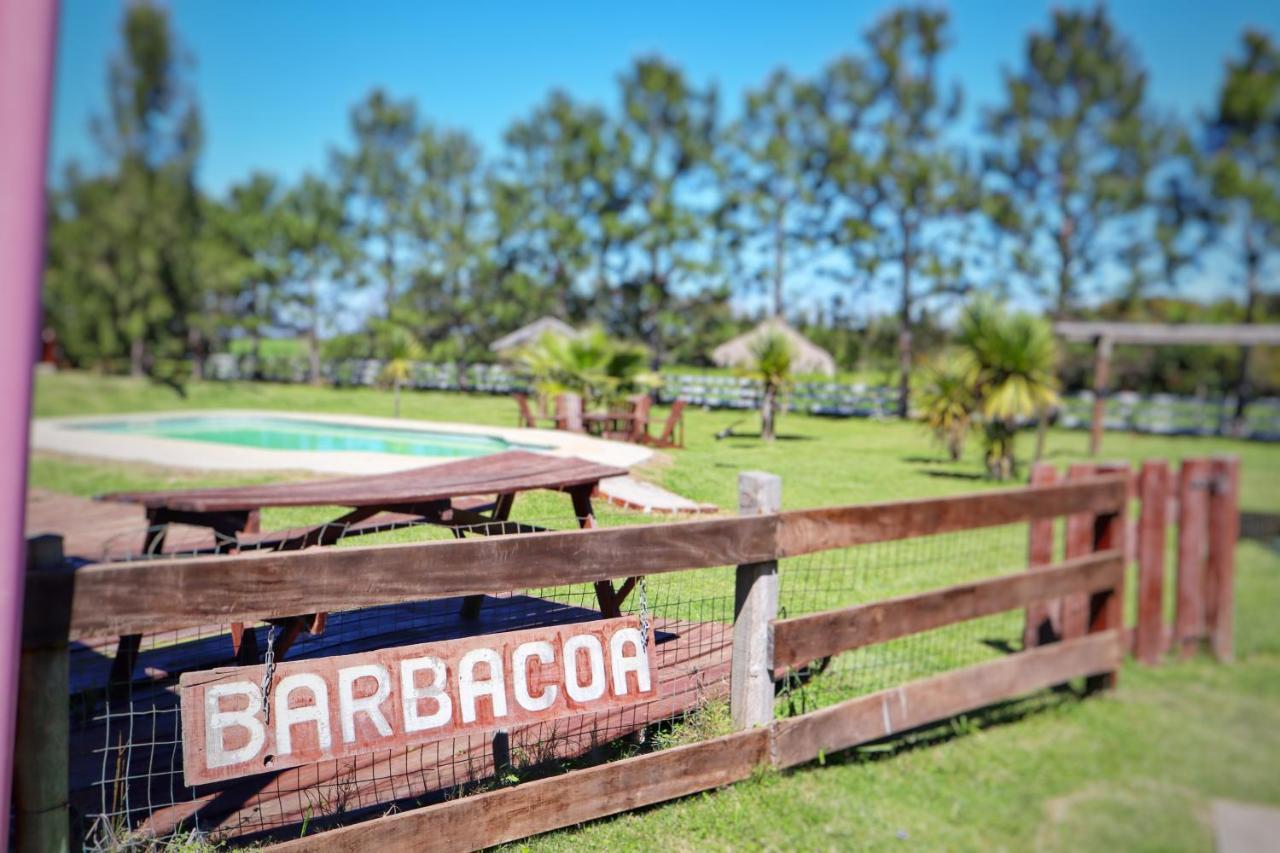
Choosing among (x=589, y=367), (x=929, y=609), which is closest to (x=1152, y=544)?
(x=929, y=609)

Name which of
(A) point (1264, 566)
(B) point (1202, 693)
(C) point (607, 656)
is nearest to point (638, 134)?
(C) point (607, 656)

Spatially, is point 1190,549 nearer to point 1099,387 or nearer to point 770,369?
point 1099,387

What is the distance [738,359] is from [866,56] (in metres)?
1.51

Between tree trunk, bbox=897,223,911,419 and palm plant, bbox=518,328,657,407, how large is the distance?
4.61ft

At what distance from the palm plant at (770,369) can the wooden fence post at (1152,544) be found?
2653 mm

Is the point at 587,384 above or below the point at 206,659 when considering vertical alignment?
above

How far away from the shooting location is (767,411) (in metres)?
4.14

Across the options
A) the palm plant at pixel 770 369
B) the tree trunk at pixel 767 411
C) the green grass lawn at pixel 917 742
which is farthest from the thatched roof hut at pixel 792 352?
the green grass lawn at pixel 917 742

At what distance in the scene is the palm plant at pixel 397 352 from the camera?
3.28m

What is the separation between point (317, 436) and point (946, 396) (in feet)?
9.65

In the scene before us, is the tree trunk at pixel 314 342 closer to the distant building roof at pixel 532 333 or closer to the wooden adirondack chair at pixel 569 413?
the distant building roof at pixel 532 333

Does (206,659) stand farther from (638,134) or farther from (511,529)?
(638,134)

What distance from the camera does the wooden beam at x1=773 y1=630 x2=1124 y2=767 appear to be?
3670 mm

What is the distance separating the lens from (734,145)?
164 inches
